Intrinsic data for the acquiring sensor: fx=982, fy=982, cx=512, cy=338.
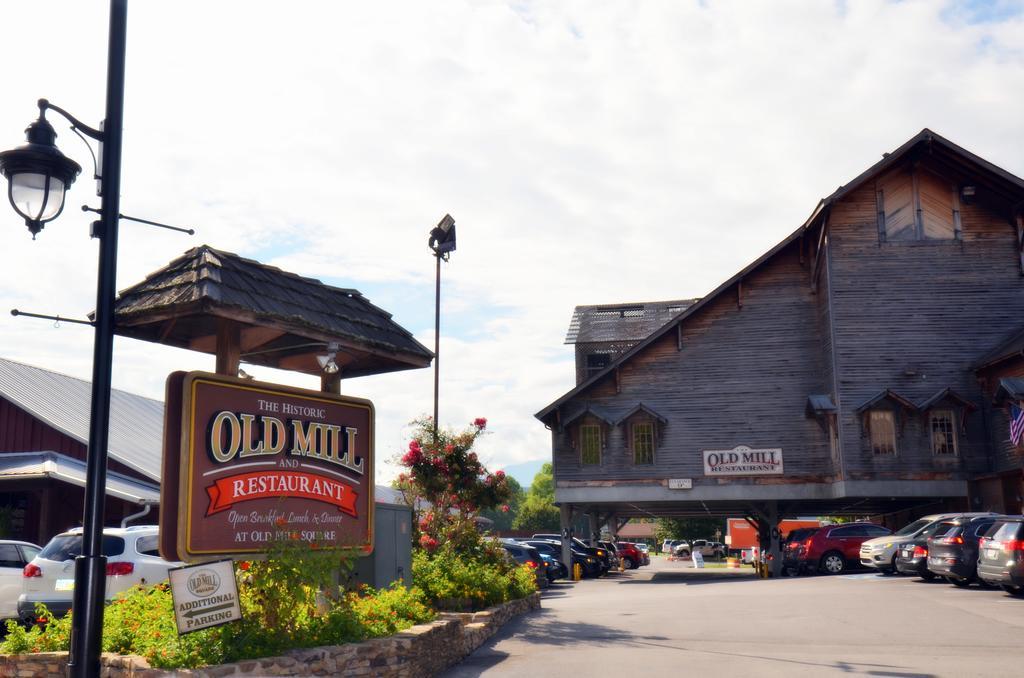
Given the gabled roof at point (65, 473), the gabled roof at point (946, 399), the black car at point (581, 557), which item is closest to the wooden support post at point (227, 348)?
the gabled roof at point (65, 473)

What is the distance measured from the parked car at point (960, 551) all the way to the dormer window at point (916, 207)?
15.6 meters

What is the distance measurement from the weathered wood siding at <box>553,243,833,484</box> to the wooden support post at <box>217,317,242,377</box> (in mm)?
27463

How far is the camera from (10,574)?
15930 millimetres

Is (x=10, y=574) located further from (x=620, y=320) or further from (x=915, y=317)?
(x=620, y=320)

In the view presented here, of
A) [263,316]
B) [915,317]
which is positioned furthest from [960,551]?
[263,316]

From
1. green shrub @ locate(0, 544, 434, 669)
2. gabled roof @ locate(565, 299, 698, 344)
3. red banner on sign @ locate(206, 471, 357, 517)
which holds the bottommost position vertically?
green shrub @ locate(0, 544, 434, 669)

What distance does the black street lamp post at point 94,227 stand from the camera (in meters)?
7.33

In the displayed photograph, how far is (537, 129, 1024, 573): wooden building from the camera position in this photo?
33781 millimetres

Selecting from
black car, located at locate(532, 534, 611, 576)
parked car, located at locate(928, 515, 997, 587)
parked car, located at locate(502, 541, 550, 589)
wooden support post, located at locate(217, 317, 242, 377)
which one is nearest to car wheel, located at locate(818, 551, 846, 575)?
parked car, located at locate(928, 515, 997, 587)

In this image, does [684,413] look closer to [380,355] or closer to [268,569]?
[380,355]

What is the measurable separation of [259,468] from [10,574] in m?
8.52

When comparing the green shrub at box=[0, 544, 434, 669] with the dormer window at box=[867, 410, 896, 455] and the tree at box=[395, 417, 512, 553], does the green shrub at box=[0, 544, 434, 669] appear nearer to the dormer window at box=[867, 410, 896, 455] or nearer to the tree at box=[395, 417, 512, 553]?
the tree at box=[395, 417, 512, 553]

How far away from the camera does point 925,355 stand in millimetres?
34344

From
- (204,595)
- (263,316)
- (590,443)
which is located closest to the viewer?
(204,595)
